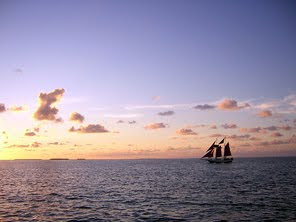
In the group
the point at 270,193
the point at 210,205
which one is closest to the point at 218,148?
the point at 270,193

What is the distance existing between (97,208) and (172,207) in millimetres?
9377

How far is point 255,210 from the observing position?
38688mm

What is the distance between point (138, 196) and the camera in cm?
5119

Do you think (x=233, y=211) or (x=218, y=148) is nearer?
(x=233, y=211)

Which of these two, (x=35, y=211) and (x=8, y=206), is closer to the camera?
(x=35, y=211)

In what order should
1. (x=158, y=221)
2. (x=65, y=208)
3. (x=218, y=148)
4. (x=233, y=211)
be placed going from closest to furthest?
(x=158, y=221), (x=233, y=211), (x=65, y=208), (x=218, y=148)

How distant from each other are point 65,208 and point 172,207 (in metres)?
13.4

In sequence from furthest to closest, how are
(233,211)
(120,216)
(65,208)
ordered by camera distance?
1. (65,208)
2. (233,211)
3. (120,216)

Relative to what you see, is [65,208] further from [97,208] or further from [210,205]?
[210,205]

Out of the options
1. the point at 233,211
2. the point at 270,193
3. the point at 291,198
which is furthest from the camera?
the point at 270,193

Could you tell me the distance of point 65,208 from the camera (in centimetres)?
4044

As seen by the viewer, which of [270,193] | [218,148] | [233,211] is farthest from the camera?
[218,148]

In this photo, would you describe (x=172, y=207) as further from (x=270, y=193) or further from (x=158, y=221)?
(x=270, y=193)

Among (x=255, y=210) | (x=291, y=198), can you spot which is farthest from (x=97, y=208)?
(x=291, y=198)
